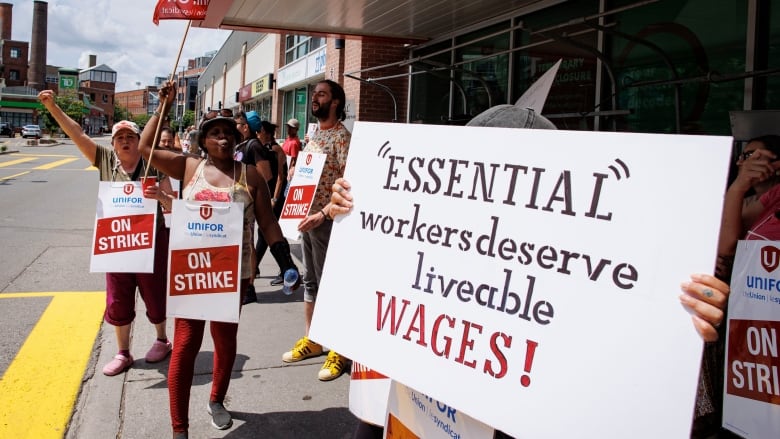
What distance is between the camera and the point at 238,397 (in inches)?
155

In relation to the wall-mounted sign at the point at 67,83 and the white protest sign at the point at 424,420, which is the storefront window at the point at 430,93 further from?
the wall-mounted sign at the point at 67,83

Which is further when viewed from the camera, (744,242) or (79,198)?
(79,198)

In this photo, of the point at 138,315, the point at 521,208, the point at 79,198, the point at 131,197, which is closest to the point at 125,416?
the point at 131,197

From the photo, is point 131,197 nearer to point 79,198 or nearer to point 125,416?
point 125,416

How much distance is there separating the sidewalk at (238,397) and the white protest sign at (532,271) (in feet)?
6.36

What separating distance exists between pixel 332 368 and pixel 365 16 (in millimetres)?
4960

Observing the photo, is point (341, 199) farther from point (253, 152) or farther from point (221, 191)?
point (253, 152)

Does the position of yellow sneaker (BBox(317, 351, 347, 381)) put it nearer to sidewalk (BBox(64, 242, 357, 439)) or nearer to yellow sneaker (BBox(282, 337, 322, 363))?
sidewalk (BBox(64, 242, 357, 439))

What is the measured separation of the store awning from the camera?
6.86m

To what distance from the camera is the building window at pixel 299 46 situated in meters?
15.7

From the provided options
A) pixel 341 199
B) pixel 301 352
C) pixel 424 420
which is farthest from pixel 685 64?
pixel 424 420

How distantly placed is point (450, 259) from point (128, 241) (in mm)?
3033

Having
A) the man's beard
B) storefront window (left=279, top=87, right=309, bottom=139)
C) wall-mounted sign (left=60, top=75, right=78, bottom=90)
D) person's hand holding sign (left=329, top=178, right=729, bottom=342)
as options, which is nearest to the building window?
storefront window (left=279, top=87, right=309, bottom=139)

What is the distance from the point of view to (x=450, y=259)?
1.66 metres
